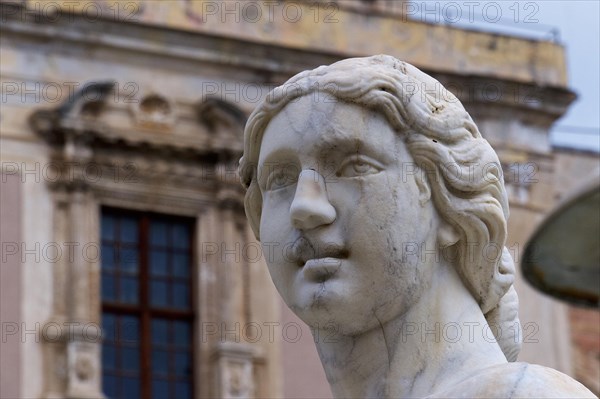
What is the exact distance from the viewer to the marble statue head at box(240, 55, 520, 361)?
16.4 ft

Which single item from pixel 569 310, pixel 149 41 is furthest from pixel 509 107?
pixel 149 41

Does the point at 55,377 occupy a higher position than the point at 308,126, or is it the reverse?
the point at 55,377

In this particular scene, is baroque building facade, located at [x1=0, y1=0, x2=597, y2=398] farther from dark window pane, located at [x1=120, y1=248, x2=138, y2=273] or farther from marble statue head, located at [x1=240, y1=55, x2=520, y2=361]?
marble statue head, located at [x1=240, y1=55, x2=520, y2=361]

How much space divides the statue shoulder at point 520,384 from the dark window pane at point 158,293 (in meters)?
18.2

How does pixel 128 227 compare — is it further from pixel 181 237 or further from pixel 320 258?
pixel 320 258

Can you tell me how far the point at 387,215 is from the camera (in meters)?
5.00

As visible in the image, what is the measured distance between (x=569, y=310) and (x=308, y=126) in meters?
20.9

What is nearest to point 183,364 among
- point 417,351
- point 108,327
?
point 108,327

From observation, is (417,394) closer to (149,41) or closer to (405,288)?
(405,288)

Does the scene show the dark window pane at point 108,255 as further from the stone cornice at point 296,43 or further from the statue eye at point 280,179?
the statue eye at point 280,179

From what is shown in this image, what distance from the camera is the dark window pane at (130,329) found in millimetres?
23000

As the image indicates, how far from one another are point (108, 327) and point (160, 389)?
709mm

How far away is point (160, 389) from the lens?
22875mm

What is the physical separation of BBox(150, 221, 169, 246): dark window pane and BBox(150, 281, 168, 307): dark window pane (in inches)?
14.0
